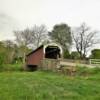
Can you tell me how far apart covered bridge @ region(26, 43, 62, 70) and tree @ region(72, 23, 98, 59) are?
15673 mm

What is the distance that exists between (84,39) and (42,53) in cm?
2186

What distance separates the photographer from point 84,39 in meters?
47.1

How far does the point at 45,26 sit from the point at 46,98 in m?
48.2

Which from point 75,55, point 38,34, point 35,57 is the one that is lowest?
point 35,57

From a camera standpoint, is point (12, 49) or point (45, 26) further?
point (45, 26)

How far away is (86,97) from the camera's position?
9172 millimetres

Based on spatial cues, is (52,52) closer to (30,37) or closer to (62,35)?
(62,35)

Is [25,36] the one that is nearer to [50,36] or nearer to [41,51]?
[50,36]

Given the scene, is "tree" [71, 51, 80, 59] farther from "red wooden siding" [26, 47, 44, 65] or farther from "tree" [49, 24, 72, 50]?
"red wooden siding" [26, 47, 44, 65]

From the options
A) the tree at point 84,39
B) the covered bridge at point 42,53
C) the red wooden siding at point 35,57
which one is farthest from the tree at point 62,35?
the red wooden siding at point 35,57

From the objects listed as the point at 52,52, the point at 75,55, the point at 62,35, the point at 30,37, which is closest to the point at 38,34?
the point at 30,37

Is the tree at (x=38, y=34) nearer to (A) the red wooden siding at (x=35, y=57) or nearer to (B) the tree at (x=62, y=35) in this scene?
(B) the tree at (x=62, y=35)

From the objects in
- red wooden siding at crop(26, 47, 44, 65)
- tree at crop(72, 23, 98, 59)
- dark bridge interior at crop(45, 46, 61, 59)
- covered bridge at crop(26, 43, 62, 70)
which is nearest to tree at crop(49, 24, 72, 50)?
tree at crop(72, 23, 98, 59)

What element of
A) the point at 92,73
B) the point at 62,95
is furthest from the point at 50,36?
the point at 62,95
